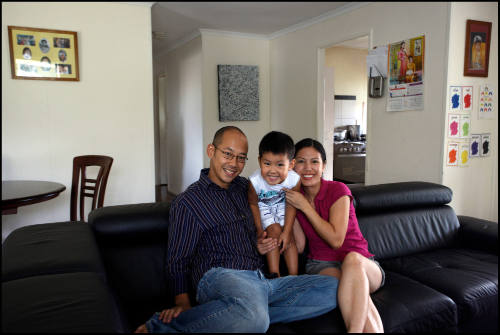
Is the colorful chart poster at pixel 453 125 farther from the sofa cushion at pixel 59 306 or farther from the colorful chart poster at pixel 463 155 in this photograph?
the sofa cushion at pixel 59 306

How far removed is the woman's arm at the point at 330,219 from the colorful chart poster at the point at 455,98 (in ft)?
6.25

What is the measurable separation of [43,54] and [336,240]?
3.05 metres

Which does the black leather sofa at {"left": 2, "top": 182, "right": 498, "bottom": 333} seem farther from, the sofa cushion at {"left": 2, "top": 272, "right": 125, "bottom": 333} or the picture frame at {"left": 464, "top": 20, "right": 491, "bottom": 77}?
the picture frame at {"left": 464, "top": 20, "right": 491, "bottom": 77}

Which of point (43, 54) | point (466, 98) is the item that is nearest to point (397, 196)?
point (466, 98)

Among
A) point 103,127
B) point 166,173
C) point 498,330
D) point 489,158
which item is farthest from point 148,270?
point 166,173

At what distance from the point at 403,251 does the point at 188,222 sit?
1.32 meters

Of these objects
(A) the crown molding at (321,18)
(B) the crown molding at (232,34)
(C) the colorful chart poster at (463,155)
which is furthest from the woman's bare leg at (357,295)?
(B) the crown molding at (232,34)

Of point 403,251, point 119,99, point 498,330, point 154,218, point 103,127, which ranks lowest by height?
point 498,330

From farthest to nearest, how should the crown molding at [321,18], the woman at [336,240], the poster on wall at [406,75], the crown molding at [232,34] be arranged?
the crown molding at [232,34] < the crown molding at [321,18] < the poster on wall at [406,75] < the woman at [336,240]

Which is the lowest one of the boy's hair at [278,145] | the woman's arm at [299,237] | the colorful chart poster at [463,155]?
the woman's arm at [299,237]

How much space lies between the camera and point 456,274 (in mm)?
1663

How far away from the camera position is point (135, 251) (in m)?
1.48

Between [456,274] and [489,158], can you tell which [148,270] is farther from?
[489,158]

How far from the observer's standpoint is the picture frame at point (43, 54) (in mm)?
3092
